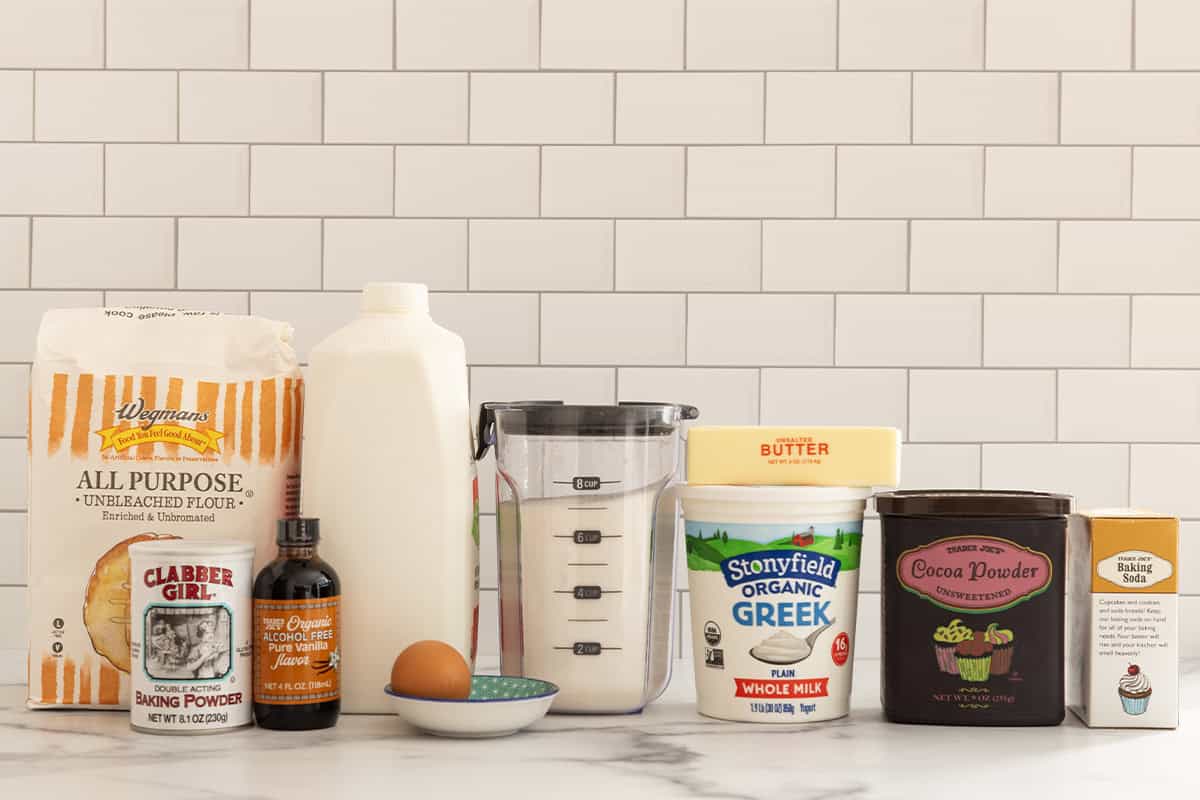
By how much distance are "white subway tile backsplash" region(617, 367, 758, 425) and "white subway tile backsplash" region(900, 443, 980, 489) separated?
18 centimetres

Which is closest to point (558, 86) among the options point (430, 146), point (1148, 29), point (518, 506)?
point (430, 146)

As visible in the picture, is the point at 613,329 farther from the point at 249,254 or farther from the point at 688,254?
the point at 249,254

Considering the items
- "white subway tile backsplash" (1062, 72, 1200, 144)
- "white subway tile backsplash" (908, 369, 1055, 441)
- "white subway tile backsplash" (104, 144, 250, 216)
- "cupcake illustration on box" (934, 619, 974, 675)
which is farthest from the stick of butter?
"white subway tile backsplash" (104, 144, 250, 216)

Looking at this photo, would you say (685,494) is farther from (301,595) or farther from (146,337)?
(146,337)

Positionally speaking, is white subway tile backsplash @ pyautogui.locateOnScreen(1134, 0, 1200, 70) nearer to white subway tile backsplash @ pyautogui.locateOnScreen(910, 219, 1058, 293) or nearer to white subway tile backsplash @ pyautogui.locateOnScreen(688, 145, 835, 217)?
white subway tile backsplash @ pyautogui.locateOnScreen(910, 219, 1058, 293)

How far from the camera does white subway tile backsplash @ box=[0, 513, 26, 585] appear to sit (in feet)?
4.43

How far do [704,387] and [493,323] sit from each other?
9.9 inches

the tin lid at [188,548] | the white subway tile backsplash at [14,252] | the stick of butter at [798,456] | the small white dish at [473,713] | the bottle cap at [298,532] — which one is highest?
the white subway tile backsplash at [14,252]

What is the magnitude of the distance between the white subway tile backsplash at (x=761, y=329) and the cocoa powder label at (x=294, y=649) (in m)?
0.56

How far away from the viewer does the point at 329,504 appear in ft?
3.34

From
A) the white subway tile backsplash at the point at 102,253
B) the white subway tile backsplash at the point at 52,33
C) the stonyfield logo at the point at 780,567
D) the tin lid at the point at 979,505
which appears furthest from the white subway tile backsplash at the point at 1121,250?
the white subway tile backsplash at the point at 52,33

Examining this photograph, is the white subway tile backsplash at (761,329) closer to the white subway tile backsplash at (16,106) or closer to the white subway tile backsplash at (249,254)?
the white subway tile backsplash at (249,254)

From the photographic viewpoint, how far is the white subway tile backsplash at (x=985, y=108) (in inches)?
52.9

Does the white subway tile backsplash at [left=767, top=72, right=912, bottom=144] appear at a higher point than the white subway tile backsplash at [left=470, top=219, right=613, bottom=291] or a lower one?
higher
